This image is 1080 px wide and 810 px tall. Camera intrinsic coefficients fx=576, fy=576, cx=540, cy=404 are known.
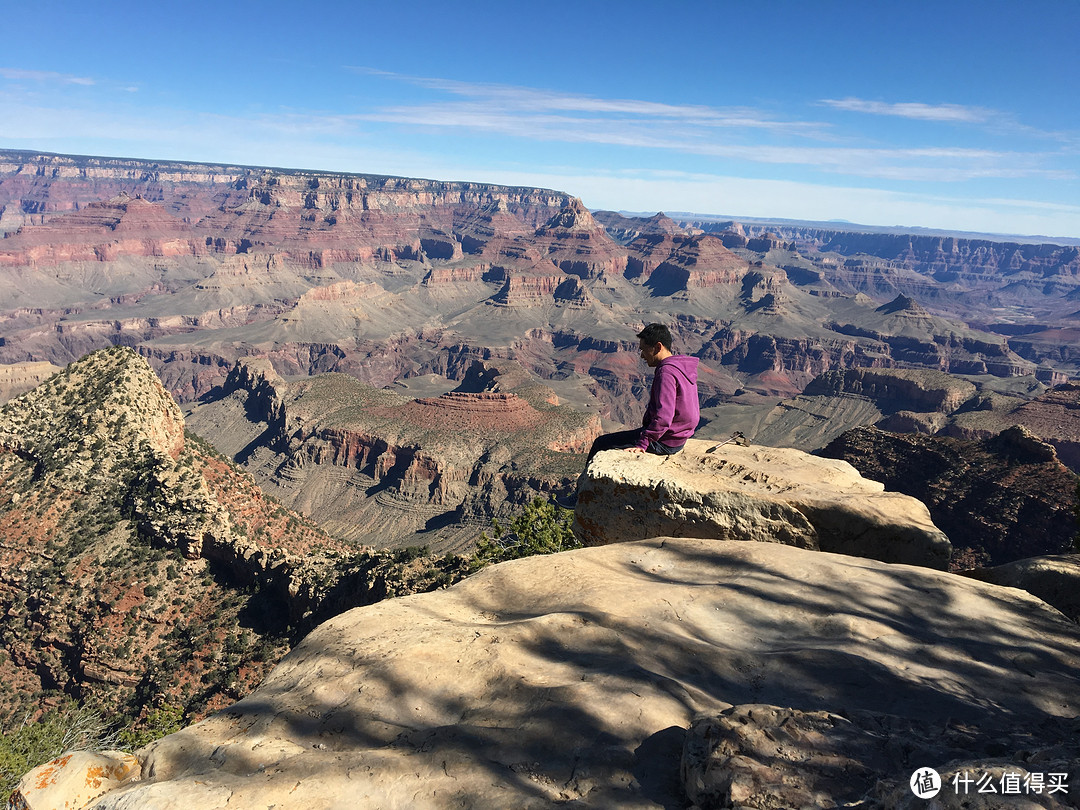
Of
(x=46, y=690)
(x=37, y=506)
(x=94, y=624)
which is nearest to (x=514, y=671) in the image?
(x=94, y=624)

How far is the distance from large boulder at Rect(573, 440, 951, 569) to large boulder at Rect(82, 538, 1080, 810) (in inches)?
54.3

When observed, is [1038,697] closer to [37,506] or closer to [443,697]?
[443,697]

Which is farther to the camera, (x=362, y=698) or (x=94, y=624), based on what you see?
(x=94, y=624)

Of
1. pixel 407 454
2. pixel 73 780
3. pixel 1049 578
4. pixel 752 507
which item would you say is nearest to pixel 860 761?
pixel 752 507

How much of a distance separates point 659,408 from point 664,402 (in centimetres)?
20

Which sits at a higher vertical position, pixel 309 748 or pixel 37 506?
pixel 309 748

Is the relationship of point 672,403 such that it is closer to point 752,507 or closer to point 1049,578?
point 752,507

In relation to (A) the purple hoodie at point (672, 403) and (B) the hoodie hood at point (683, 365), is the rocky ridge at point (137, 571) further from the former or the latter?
(B) the hoodie hood at point (683, 365)

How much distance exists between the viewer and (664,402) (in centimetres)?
1249

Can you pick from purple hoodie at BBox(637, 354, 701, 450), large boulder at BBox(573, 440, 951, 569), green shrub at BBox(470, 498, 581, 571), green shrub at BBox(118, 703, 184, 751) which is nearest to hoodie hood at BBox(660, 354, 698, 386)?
purple hoodie at BBox(637, 354, 701, 450)

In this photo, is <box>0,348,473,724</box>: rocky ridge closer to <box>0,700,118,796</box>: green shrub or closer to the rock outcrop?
<box>0,700,118,796</box>: green shrub

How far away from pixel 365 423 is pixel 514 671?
113437 mm

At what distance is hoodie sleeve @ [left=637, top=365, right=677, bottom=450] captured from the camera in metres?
12.1

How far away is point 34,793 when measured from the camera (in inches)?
265
